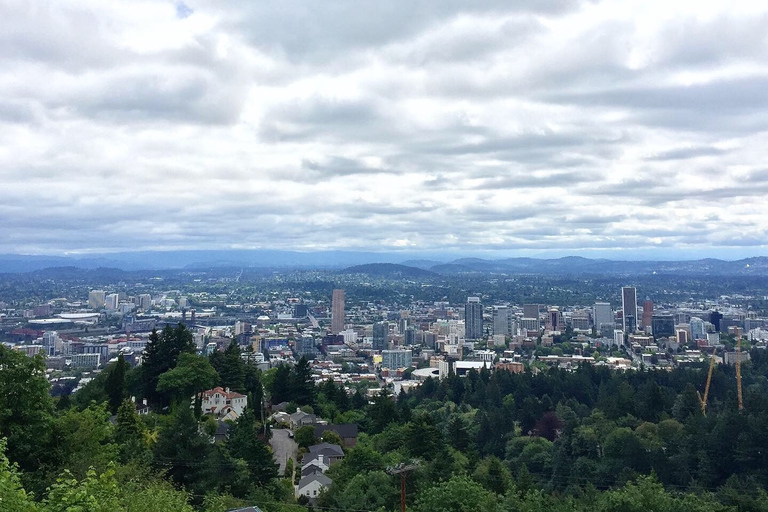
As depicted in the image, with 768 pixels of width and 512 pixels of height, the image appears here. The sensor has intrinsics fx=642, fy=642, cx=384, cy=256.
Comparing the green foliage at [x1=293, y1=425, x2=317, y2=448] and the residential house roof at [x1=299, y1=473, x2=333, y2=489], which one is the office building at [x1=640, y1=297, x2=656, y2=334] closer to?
the green foliage at [x1=293, y1=425, x2=317, y2=448]

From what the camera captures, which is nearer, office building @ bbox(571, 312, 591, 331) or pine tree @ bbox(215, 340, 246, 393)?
pine tree @ bbox(215, 340, 246, 393)

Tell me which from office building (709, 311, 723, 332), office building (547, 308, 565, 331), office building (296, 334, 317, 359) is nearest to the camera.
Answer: office building (296, 334, 317, 359)

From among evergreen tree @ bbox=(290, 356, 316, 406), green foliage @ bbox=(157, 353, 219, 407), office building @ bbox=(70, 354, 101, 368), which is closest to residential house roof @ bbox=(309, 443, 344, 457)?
green foliage @ bbox=(157, 353, 219, 407)

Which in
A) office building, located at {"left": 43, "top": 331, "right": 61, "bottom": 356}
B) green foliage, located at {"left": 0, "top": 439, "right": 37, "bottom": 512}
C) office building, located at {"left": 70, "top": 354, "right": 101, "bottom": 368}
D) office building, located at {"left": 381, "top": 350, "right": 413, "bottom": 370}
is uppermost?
green foliage, located at {"left": 0, "top": 439, "right": 37, "bottom": 512}

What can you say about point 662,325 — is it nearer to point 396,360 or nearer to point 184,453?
point 396,360

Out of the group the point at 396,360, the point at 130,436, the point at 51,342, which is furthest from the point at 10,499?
the point at 51,342

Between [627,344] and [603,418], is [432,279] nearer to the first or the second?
[627,344]
